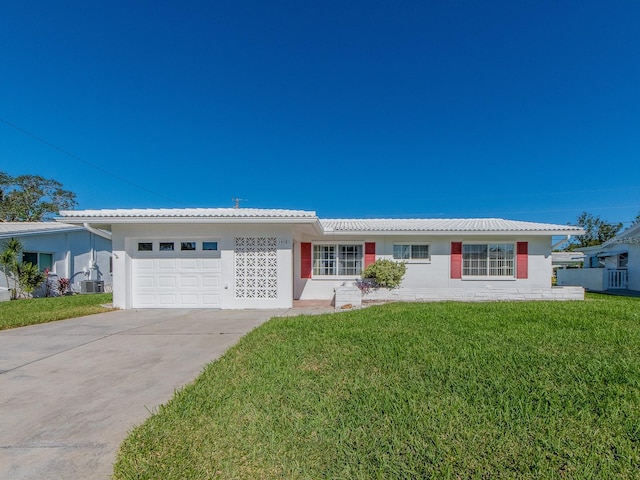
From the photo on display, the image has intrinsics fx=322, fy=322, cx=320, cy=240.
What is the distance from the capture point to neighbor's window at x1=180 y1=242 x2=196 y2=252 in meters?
10.8

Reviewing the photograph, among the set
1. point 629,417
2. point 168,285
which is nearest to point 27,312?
point 168,285

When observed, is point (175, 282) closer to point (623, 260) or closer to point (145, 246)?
point (145, 246)

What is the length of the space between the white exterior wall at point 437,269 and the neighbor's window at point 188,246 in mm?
4011

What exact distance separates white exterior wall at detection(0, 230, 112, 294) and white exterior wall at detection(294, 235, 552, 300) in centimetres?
1330

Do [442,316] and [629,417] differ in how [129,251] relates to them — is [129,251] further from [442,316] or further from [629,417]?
[629,417]

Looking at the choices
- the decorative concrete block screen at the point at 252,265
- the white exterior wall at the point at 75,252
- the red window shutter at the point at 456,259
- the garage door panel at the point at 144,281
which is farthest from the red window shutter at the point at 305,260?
the white exterior wall at the point at 75,252

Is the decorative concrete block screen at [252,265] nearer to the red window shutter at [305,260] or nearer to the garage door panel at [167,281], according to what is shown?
the garage door panel at [167,281]

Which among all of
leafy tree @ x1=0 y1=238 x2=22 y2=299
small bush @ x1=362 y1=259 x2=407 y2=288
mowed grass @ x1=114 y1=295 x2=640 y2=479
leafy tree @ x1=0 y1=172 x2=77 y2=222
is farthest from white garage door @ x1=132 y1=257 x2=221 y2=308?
leafy tree @ x1=0 y1=172 x2=77 y2=222

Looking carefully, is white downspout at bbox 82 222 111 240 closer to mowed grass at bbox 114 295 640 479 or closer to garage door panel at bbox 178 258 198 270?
garage door panel at bbox 178 258 198 270

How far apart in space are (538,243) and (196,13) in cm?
1530

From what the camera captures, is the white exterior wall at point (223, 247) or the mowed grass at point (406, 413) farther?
the white exterior wall at point (223, 247)

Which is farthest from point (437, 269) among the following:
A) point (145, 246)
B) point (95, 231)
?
point (95, 231)

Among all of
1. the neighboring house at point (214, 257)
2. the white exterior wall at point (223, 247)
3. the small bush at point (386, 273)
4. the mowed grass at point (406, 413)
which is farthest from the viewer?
the small bush at point (386, 273)

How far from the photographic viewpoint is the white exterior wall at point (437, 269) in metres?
12.9
